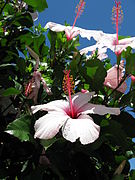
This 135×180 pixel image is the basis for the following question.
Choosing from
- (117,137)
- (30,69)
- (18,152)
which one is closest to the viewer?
(117,137)

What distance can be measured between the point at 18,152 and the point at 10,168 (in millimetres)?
96

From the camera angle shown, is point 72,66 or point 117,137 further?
point 72,66

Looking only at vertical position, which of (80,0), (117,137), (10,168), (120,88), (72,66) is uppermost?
(80,0)

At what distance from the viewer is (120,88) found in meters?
1.45

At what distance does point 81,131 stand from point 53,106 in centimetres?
21

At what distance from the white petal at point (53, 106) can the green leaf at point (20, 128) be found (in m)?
0.06

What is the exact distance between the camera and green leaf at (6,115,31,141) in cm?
121

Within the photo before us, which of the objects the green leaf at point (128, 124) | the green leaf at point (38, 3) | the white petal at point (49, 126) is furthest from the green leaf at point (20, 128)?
the green leaf at point (38, 3)

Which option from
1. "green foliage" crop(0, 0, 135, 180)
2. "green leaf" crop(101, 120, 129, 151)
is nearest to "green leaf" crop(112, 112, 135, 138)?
"green foliage" crop(0, 0, 135, 180)

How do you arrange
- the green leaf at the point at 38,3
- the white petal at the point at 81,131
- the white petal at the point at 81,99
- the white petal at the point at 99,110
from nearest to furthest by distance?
the white petal at the point at 81,131 → the white petal at the point at 99,110 → the white petal at the point at 81,99 → the green leaf at the point at 38,3

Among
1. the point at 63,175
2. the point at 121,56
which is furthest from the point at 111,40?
the point at 63,175

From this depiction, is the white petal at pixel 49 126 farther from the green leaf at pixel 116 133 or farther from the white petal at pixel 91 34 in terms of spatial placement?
the white petal at pixel 91 34

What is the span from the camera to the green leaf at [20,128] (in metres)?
1.21

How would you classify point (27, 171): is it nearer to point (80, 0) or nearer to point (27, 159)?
point (27, 159)
